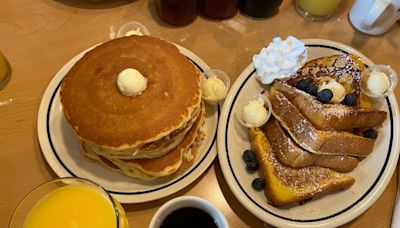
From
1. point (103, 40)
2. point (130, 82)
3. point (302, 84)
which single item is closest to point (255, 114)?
point (302, 84)

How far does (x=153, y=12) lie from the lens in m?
1.67

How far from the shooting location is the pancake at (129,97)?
46.9 inches

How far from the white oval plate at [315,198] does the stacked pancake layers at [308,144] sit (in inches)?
1.2

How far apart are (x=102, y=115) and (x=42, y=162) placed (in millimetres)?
305

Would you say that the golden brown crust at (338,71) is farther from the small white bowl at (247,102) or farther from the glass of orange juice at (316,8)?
the glass of orange juice at (316,8)

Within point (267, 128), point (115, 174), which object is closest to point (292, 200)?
point (267, 128)

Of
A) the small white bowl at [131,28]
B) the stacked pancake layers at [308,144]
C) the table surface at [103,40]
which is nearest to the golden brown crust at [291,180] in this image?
the stacked pancake layers at [308,144]

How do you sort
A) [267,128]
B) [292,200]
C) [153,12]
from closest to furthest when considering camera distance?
1. [292,200]
2. [267,128]
3. [153,12]

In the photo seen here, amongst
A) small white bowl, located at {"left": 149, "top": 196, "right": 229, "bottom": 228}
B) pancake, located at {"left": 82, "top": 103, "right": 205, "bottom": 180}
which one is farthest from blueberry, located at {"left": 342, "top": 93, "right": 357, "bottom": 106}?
small white bowl, located at {"left": 149, "top": 196, "right": 229, "bottom": 228}

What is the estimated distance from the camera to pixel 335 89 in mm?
1384

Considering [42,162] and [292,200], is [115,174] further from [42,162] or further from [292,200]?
[292,200]

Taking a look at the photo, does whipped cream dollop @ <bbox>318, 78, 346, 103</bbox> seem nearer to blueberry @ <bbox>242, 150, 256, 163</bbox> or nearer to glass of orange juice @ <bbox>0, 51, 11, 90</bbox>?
blueberry @ <bbox>242, 150, 256, 163</bbox>

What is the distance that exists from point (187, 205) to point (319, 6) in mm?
918

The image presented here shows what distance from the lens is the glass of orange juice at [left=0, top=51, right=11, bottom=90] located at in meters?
1.46
